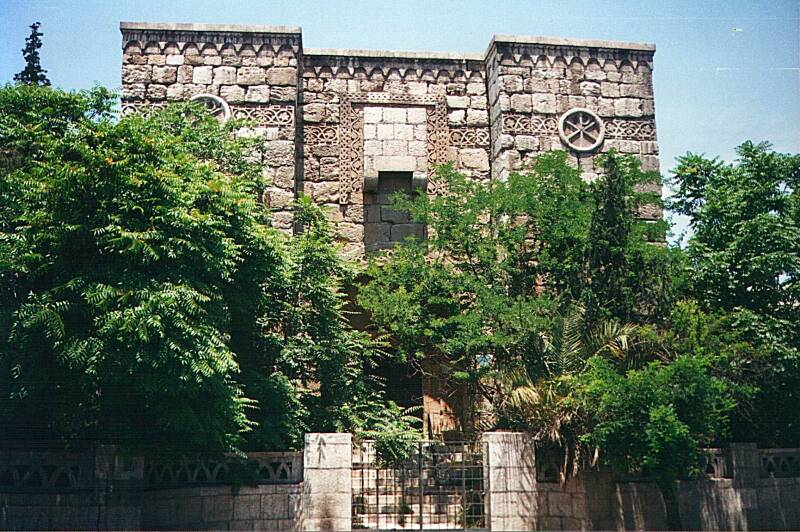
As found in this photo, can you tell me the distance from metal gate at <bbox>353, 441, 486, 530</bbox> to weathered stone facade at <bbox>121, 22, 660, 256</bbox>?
17.6ft

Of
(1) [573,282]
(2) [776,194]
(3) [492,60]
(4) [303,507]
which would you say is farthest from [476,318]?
(3) [492,60]

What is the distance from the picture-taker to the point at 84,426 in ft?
38.5

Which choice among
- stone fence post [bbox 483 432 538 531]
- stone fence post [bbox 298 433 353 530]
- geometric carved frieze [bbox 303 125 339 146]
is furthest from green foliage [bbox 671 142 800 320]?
geometric carved frieze [bbox 303 125 339 146]

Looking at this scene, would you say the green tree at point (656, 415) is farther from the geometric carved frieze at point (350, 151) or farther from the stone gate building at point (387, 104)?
the geometric carved frieze at point (350, 151)

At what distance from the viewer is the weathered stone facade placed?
55.1 ft

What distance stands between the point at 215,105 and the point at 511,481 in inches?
369

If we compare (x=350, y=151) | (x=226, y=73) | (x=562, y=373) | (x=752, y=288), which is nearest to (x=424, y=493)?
(x=562, y=373)

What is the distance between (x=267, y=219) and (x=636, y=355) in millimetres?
6458

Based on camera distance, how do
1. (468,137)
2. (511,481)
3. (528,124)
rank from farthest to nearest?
(468,137)
(528,124)
(511,481)

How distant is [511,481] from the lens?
11.6m

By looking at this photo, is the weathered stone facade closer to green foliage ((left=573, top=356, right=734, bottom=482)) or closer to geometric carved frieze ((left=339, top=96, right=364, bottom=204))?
geometric carved frieze ((left=339, top=96, right=364, bottom=204))

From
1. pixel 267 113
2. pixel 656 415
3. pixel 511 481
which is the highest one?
pixel 267 113

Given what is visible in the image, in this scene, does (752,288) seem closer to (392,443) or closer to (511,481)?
(511,481)

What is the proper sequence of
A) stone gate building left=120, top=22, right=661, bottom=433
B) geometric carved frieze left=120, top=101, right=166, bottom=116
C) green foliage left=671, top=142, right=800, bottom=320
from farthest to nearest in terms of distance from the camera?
1. stone gate building left=120, top=22, right=661, bottom=433
2. geometric carved frieze left=120, top=101, right=166, bottom=116
3. green foliage left=671, top=142, right=800, bottom=320
